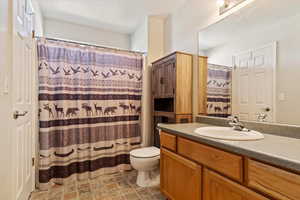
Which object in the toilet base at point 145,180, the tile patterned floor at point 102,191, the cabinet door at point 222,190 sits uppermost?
the cabinet door at point 222,190

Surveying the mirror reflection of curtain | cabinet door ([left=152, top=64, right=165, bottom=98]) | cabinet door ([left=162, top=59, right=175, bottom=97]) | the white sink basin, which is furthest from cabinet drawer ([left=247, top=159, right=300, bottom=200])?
cabinet door ([left=152, top=64, right=165, bottom=98])

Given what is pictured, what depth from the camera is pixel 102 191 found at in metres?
1.94

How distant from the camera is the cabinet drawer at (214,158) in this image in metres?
0.97

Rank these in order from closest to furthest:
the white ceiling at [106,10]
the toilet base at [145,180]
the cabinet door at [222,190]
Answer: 1. the cabinet door at [222,190]
2. the toilet base at [145,180]
3. the white ceiling at [106,10]

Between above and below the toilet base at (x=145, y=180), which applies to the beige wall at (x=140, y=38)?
above

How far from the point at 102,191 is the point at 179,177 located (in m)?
1.02

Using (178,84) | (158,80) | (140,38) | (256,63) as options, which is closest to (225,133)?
(256,63)

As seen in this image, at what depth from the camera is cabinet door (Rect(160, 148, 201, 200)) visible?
50.2 inches

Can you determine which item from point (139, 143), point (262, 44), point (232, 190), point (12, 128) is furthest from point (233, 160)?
point (139, 143)

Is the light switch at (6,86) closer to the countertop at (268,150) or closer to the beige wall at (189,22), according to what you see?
the countertop at (268,150)

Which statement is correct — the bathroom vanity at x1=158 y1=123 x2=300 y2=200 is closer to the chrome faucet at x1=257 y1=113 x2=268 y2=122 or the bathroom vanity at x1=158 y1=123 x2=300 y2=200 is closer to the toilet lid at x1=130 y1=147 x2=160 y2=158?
the chrome faucet at x1=257 y1=113 x2=268 y2=122

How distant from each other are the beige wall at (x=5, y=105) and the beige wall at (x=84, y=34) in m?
1.80

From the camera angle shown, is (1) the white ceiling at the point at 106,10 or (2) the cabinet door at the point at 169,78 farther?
(1) the white ceiling at the point at 106,10

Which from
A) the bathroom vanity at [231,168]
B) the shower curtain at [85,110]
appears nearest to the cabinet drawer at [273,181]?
the bathroom vanity at [231,168]
